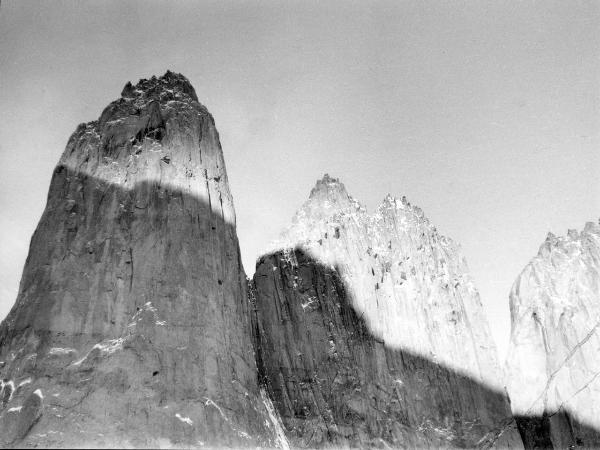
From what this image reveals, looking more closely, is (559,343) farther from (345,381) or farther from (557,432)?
(345,381)

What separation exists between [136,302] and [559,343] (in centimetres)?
6556

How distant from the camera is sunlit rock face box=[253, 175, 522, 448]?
245 ft

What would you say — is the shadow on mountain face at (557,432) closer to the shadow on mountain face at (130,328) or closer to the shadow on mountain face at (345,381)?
the shadow on mountain face at (345,381)

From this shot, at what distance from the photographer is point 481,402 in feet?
274

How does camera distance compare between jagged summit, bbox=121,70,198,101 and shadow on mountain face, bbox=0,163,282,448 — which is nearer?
shadow on mountain face, bbox=0,163,282,448

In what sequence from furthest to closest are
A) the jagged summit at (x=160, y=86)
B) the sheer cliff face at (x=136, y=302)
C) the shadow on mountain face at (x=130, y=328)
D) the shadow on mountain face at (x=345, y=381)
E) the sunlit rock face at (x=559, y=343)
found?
the sunlit rock face at (x=559, y=343)
the jagged summit at (x=160, y=86)
the shadow on mountain face at (x=345, y=381)
the sheer cliff face at (x=136, y=302)
the shadow on mountain face at (x=130, y=328)

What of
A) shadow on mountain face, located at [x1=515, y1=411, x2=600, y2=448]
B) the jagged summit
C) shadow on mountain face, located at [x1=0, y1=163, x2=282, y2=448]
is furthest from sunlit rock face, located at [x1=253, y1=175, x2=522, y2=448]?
the jagged summit

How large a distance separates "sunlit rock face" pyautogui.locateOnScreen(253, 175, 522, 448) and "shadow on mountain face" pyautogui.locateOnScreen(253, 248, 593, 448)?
0.13 m

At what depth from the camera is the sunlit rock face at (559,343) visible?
289 ft

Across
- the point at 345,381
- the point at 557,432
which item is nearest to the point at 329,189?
the point at 345,381

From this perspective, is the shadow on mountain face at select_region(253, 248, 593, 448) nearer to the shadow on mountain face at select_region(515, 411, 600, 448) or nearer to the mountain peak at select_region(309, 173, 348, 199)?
the shadow on mountain face at select_region(515, 411, 600, 448)

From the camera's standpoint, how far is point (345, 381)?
7681cm

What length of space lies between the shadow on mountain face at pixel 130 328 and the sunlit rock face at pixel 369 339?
44.6ft

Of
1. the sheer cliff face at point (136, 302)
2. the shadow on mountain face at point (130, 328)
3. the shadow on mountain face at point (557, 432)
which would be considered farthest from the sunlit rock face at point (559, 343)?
the shadow on mountain face at point (130, 328)
